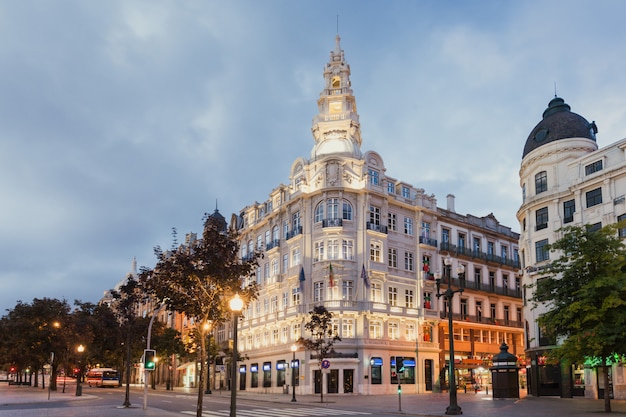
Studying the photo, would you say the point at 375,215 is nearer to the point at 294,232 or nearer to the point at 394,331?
the point at 294,232

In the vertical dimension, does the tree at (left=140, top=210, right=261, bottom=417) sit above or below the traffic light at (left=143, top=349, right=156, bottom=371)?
above

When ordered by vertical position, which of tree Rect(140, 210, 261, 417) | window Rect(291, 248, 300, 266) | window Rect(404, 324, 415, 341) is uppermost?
window Rect(291, 248, 300, 266)

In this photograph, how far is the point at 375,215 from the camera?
199 feet

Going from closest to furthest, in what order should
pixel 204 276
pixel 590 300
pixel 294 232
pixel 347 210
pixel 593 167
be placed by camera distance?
pixel 204 276 → pixel 590 300 → pixel 593 167 → pixel 347 210 → pixel 294 232

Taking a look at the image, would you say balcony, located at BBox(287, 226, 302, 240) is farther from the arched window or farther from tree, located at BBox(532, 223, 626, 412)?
tree, located at BBox(532, 223, 626, 412)

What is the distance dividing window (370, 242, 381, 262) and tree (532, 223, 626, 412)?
2830 centimetres

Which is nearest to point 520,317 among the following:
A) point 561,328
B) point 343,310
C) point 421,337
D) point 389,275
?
point 421,337

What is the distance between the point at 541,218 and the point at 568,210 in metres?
2.83

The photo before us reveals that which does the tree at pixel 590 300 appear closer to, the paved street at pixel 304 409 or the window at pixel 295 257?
the paved street at pixel 304 409

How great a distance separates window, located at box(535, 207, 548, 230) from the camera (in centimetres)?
4844

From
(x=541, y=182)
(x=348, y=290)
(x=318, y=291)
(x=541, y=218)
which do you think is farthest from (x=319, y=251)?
(x=541, y=182)

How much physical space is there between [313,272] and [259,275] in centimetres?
1336

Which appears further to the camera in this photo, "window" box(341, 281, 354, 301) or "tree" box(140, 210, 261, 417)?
"window" box(341, 281, 354, 301)

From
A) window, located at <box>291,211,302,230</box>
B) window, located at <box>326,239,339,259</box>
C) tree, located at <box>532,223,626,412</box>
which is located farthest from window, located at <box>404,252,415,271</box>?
tree, located at <box>532,223,626,412</box>
